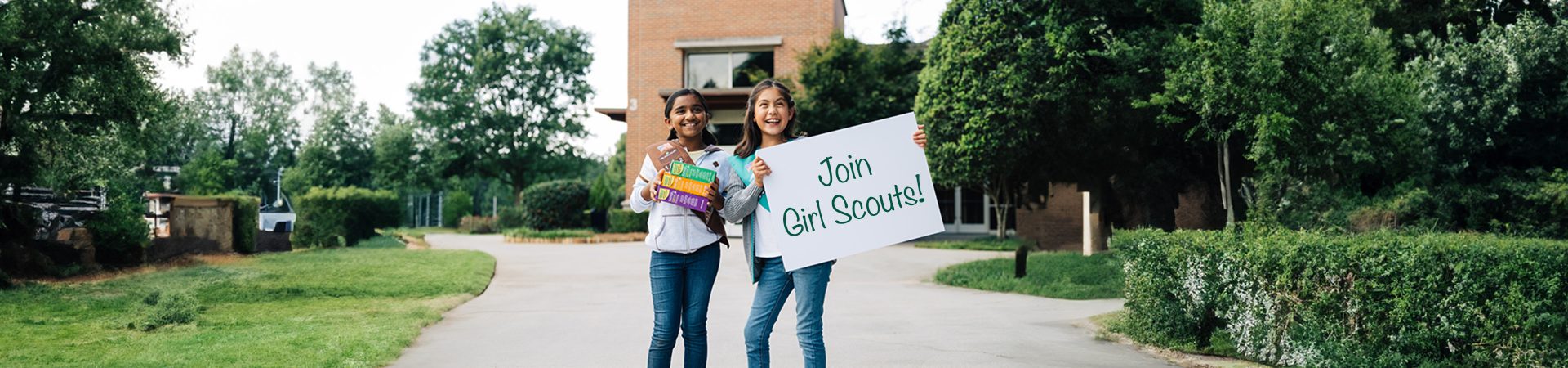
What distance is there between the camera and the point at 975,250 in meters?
23.1

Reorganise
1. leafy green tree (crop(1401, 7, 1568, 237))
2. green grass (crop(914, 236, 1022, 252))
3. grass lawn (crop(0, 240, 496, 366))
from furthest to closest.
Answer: green grass (crop(914, 236, 1022, 252)) < leafy green tree (crop(1401, 7, 1568, 237)) < grass lawn (crop(0, 240, 496, 366))

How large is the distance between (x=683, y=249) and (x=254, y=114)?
56.9 metres

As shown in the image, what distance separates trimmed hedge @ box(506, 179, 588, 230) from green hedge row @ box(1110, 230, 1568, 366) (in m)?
24.8

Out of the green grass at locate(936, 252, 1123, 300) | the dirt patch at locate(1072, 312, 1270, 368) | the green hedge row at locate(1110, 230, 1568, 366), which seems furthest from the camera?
the green grass at locate(936, 252, 1123, 300)

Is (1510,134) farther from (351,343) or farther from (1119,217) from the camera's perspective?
(351,343)

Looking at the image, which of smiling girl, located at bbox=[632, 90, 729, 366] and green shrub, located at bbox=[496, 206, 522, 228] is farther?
green shrub, located at bbox=[496, 206, 522, 228]

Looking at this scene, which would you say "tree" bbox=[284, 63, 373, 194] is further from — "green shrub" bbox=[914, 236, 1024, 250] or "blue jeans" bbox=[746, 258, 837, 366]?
"blue jeans" bbox=[746, 258, 837, 366]

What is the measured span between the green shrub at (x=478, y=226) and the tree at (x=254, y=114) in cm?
1576

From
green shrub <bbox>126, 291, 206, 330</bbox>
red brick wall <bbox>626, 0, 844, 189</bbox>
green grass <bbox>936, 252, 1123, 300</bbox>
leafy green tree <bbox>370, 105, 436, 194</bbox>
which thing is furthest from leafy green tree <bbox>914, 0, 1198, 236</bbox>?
leafy green tree <bbox>370, 105, 436, 194</bbox>

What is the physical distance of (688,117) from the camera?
4629mm

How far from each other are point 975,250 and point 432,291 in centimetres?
1375

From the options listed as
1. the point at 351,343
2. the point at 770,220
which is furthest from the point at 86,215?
the point at 770,220

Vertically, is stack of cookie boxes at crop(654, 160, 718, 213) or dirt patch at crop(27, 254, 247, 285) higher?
stack of cookie boxes at crop(654, 160, 718, 213)

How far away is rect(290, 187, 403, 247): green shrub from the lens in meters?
22.3
